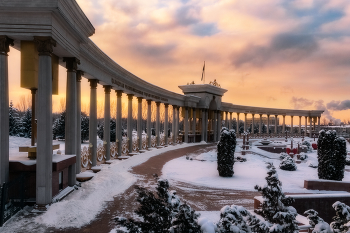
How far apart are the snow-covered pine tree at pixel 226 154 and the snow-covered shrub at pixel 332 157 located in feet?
17.7

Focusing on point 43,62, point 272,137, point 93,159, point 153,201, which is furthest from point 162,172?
point 272,137

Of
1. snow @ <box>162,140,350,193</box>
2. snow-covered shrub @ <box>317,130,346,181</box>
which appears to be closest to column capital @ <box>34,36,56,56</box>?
snow @ <box>162,140,350,193</box>

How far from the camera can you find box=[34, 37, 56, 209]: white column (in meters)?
10.6

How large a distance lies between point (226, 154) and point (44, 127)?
12.1 meters

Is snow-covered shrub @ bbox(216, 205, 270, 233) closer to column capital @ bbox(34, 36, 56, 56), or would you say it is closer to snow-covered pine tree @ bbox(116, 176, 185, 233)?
snow-covered pine tree @ bbox(116, 176, 185, 233)

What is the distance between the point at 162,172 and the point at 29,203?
10.3m

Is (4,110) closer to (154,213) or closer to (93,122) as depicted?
(154,213)

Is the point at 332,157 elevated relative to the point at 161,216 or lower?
lower

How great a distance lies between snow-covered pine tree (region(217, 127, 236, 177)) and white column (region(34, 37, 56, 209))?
11.5 meters

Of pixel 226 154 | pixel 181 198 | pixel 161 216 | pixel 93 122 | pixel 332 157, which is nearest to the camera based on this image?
pixel 161 216

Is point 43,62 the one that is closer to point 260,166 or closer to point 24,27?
point 24,27

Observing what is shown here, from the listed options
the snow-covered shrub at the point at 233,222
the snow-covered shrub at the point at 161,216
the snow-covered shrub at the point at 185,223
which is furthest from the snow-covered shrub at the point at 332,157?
the snow-covered shrub at the point at 185,223

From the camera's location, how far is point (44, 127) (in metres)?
10.8

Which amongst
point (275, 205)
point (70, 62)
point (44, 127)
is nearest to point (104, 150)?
point (70, 62)
